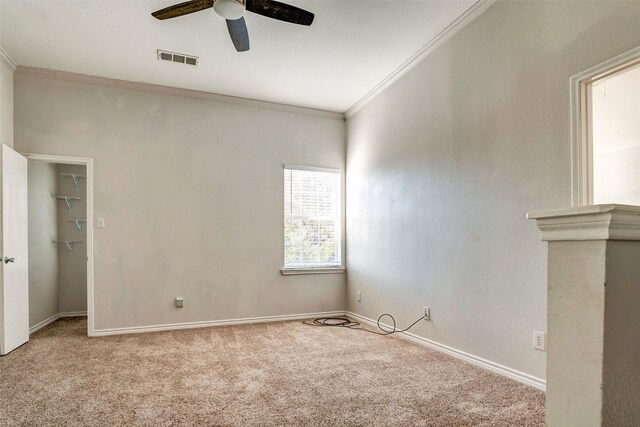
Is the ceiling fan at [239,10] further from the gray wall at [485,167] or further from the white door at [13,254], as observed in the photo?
the white door at [13,254]

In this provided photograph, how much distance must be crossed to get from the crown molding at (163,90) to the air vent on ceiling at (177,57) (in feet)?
2.36

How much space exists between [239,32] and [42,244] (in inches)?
153

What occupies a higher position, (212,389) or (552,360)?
(552,360)

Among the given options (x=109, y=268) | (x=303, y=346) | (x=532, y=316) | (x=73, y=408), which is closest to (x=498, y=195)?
(x=532, y=316)

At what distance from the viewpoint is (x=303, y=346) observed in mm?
3594

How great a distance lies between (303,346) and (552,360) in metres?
3.17

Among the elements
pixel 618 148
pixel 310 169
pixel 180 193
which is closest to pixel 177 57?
pixel 180 193

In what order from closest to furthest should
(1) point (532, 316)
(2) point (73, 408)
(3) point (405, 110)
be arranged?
(2) point (73, 408) < (1) point (532, 316) < (3) point (405, 110)

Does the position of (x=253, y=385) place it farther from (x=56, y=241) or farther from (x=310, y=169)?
(x=56, y=241)

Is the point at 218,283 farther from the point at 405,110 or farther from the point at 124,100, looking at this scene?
the point at 405,110

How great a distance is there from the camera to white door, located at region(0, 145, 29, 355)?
3.33 metres

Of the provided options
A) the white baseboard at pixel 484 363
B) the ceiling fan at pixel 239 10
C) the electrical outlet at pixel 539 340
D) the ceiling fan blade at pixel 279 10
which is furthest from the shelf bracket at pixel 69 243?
the electrical outlet at pixel 539 340

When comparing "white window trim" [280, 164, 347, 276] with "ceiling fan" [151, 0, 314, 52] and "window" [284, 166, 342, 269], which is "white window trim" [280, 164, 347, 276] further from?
"ceiling fan" [151, 0, 314, 52]

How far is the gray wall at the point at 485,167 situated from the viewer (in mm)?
2377
